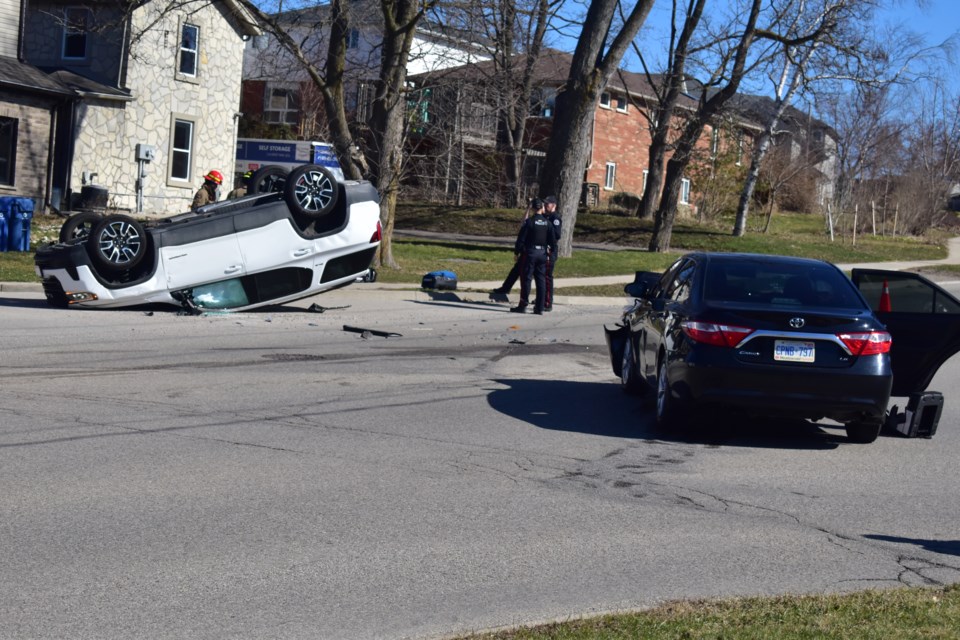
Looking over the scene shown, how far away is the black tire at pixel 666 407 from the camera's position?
31.1 feet

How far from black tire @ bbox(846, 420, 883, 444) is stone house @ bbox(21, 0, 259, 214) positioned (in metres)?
27.2

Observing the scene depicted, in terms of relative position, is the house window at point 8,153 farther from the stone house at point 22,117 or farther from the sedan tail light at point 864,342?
the sedan tail light at point 864,342

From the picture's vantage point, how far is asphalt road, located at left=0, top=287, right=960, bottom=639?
5387 millimetres

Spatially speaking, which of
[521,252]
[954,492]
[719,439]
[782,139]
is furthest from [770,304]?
[782,139]

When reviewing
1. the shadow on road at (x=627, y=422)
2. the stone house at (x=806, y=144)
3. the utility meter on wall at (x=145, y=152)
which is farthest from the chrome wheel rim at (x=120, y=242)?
the stone house at (x=806, y=144)

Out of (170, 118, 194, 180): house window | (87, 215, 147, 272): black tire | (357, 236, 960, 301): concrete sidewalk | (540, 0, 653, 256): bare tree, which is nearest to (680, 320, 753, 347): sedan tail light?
(87, 215, 147, 272): black tire

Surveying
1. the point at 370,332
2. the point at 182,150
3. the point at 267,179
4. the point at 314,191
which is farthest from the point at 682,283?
the point at 182,150

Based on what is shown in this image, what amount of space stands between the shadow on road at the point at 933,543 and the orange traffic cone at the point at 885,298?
3964 mm

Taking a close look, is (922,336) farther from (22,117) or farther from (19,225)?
(22,117)

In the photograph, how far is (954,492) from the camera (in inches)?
325

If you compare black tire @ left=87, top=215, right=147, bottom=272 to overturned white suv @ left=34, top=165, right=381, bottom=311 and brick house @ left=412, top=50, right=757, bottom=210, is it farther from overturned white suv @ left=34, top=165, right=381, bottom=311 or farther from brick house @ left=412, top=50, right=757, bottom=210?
brick house @ left=412, top=50, right=757, bottom=210

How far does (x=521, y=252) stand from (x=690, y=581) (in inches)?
517

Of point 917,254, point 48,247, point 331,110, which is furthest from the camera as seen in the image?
point 917,254

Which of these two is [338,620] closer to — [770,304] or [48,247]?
[770,304]
